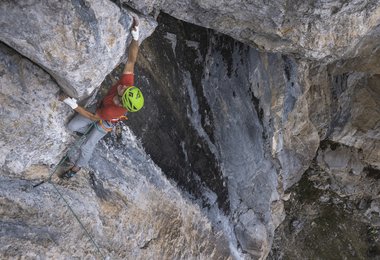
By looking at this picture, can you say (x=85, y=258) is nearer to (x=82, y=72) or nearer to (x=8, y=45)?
(x=82, y=72)

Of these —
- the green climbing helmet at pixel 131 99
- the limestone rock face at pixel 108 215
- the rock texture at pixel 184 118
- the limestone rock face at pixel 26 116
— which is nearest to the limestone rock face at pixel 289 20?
the rock texture at pixel 184 118

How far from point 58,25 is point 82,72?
0.90m

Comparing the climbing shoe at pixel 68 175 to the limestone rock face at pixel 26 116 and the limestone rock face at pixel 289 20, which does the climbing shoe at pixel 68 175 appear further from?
the limestone rock face at pixel 289 20

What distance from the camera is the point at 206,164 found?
38.6ft

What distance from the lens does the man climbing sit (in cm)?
671

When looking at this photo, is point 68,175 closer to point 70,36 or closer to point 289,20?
point 70,36

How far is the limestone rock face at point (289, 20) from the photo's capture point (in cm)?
820

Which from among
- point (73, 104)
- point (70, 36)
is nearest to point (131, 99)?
point (73, 104)

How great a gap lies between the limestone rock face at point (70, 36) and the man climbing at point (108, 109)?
0.22m

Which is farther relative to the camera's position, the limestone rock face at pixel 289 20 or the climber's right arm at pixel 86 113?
the limestone rock face at pixel 289 20

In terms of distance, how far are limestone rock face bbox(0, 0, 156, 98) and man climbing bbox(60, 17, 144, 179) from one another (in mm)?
225

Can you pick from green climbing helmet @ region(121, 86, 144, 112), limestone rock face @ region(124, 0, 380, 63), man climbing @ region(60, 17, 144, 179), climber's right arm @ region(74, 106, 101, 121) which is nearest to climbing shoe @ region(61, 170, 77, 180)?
man climbing @ region(60, 17, 144, 179)

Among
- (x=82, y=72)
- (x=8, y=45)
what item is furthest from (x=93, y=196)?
(x=8, y=45)

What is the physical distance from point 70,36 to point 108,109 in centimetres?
159
